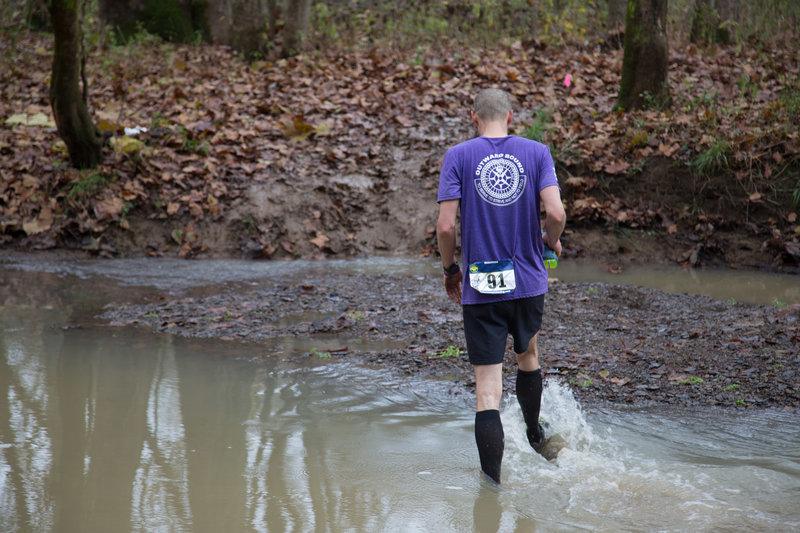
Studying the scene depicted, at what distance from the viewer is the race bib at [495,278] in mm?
3770

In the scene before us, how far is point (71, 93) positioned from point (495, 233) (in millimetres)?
9468

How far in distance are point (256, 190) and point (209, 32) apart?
8492 millimetres

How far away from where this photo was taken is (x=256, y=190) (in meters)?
11.6

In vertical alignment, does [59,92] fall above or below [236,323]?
above

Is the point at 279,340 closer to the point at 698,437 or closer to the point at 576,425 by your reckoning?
the point at 576,425

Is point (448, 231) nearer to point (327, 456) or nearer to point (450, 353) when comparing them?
point (327, 456)

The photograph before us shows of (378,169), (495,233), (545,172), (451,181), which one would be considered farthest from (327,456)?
(378,169)

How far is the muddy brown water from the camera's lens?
350 centimetres

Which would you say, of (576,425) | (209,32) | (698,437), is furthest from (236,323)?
(209,32)

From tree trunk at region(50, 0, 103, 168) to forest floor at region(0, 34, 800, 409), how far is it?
0.38m

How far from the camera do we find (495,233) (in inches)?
149

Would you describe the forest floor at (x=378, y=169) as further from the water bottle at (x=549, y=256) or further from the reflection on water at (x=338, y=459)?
the water bottle at (x=549, y=256)

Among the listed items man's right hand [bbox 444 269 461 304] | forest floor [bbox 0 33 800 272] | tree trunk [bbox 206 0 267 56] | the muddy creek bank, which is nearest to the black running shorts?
man's right hand [bbox 444 269 461 304]

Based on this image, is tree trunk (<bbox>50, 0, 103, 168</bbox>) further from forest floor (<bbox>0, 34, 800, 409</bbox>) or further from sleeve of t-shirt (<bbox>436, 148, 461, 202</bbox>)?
sleeve of t-shirt (<bbox>436, 148, 461, 202</bbox>)
